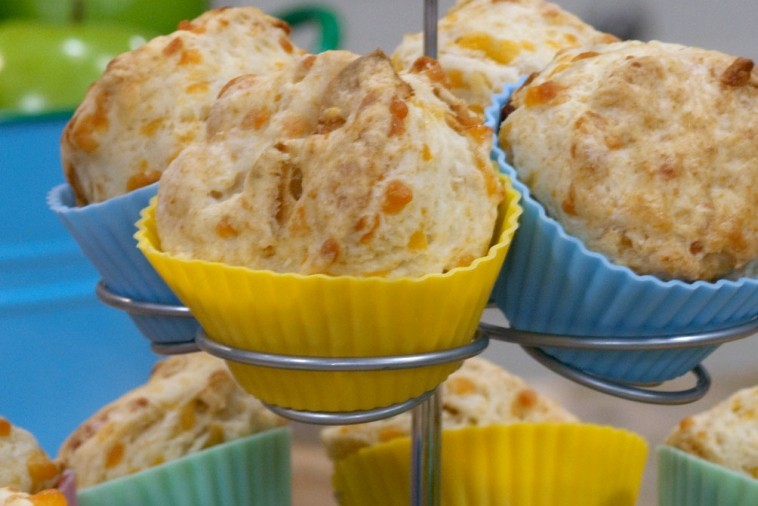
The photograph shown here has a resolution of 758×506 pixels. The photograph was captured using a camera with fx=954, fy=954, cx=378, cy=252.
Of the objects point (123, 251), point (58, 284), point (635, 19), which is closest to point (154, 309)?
point (123, 251)

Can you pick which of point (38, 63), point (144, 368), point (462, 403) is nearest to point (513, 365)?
point (144, 368)

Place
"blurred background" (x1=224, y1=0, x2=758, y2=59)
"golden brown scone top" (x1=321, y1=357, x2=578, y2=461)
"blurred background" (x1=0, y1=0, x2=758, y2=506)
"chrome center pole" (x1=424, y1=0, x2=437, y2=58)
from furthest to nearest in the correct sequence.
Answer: "blurred background" (x1=224, y1=0, x2=758, y2=59)
"blurred background" (x1=0, y1=0, x2=758, y2=506)
"golden brown scone top" (x1=321, y1=357, x2=578, y2=461)
"chrome center pole" (x1=424, y1=0, x2=437, y2=58)

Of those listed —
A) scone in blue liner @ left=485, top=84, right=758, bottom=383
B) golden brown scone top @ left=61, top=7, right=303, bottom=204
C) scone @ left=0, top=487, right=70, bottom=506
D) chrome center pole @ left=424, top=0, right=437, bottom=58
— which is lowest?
scone @ left=0, top=487, right=70, bottom=506

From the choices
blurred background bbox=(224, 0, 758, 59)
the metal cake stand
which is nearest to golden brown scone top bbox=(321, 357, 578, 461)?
the metal cake stand

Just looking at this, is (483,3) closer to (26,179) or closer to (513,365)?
(26,179)

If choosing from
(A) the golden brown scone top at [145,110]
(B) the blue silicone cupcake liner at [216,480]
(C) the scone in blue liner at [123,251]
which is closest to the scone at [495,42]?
(A) the golden brown scone top at [145,110]

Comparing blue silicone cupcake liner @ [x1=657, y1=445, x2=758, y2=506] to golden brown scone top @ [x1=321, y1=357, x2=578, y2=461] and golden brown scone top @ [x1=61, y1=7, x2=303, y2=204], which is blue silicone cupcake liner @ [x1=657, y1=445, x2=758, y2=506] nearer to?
golden brown scone top @ [x1=321, y1=357, x2=578, y2=461]
